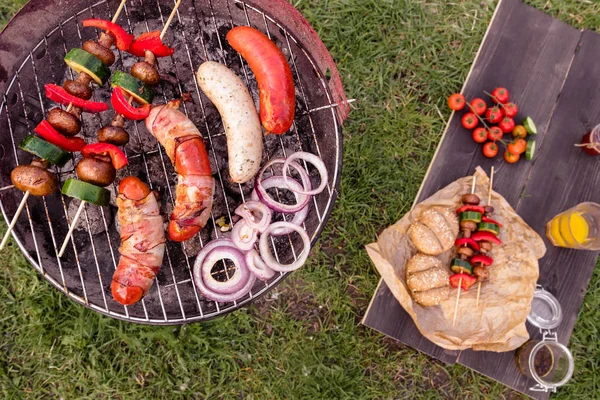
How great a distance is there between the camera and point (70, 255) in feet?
14.4

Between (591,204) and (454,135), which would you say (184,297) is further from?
(591,204)

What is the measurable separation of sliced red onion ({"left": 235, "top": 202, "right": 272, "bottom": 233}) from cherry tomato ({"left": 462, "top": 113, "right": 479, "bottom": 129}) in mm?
2469

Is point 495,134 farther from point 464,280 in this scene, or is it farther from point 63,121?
point 63,121

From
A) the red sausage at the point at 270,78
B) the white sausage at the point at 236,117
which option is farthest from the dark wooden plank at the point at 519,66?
the white sausage at the point at 236,117

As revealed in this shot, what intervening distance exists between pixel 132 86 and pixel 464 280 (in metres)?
3.60

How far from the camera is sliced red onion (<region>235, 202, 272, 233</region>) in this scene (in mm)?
3936

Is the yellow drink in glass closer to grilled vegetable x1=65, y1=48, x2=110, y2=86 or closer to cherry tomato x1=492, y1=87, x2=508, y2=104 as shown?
cherry tomato x1=492, y1=87, x2=508, y2=104

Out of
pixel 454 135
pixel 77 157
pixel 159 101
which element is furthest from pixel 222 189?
pixel 454 135

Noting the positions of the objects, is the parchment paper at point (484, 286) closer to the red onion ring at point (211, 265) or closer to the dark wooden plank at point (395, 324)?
the dark wooden plank at point (395, 324)

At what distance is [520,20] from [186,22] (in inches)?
147

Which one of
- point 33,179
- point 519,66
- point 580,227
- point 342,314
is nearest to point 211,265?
point 33,179

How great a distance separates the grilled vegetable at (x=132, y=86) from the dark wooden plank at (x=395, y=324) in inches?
119

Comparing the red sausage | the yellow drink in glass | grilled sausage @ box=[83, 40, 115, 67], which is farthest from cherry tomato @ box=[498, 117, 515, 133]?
grilled sausage @ box=[83, 40, 115, 67]

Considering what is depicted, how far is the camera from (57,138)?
3695 millimetres
